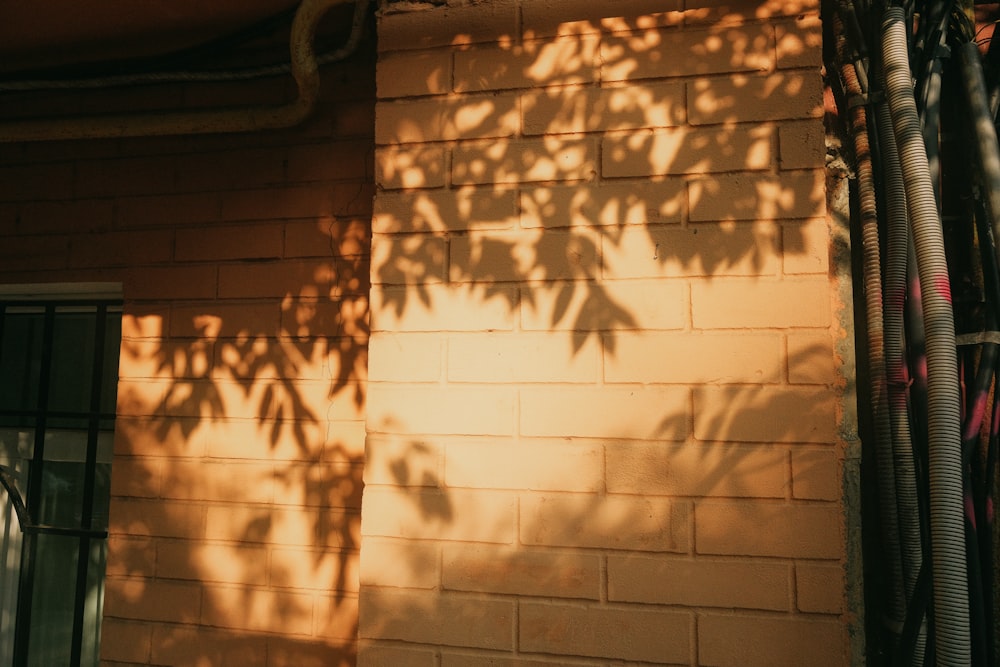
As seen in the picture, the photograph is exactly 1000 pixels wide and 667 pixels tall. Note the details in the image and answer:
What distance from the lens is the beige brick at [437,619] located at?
2.12 meters

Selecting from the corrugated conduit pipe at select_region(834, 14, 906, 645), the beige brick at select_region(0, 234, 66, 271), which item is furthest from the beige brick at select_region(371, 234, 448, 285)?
the beige brick at select_region(0, 234, 66, 271)

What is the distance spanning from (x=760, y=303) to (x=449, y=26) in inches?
52.2

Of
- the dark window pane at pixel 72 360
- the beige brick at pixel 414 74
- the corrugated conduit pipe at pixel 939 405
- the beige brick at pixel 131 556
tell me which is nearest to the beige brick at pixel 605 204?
the beige brick at pixel 414 74

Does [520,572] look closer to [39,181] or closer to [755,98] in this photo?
[755,98]

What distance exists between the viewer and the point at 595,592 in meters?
2.08

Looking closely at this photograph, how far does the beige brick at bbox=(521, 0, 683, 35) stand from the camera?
223 centimetres

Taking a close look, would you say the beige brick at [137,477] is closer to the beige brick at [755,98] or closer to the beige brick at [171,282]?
the beige brick at [171,282]

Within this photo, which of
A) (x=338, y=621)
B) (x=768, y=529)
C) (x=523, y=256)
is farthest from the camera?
(x=338, y=621)

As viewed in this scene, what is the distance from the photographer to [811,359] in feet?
6.69

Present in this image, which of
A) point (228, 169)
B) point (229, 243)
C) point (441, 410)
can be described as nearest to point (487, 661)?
point (441, 410)

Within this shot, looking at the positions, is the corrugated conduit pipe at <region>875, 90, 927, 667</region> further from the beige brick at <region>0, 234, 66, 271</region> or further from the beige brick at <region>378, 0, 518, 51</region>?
the beige brick at <region>0, 234, 66, 271</region>

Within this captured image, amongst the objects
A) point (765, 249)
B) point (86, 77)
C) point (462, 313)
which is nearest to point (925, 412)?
point (765, 249)

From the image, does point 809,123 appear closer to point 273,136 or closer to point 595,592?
point 595,592

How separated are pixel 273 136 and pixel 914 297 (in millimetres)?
2450
